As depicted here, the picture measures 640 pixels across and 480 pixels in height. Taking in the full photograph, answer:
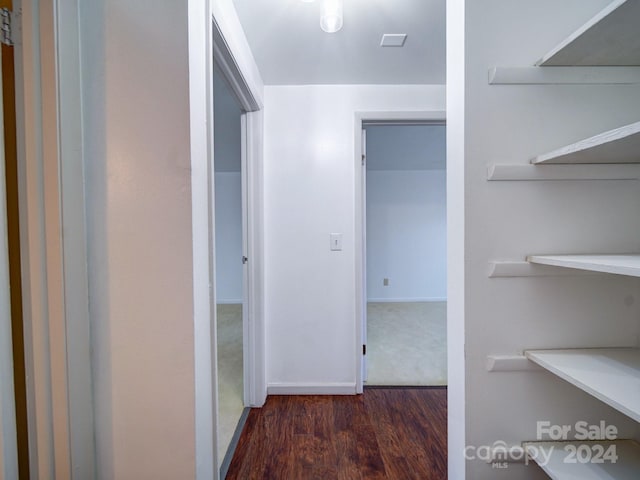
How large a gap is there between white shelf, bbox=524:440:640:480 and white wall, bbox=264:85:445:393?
1179mm

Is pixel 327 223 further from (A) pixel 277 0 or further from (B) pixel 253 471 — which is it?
(B) pixel 253 471

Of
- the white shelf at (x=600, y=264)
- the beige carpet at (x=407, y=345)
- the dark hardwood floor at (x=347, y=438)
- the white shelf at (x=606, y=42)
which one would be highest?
the white shelf at (x=606, y=42)

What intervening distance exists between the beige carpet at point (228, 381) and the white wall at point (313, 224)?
10.9 inches

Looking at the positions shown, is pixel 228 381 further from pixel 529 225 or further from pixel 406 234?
pixel 406 234

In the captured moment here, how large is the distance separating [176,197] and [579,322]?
1395 mm

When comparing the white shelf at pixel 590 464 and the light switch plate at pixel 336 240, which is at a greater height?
the light switch plate at pixel 336 240

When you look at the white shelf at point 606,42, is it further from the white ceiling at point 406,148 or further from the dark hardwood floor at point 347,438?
the white ceiling at point 406,148

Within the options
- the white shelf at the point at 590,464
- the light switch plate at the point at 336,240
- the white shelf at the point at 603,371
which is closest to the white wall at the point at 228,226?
the light switch plate at the point at 336,240

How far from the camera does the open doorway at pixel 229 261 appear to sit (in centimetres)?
180

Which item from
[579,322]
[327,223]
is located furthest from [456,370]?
[327,223]

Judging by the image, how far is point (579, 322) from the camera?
97 cm

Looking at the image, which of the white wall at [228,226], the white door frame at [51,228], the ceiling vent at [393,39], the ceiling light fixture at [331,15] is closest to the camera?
the white door frame at [51,228]

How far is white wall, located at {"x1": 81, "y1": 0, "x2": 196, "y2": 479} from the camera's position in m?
0.84

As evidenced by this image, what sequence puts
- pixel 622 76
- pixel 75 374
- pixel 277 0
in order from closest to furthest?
pixel 75 374 < pixel 622 76 < pixel 277 0
